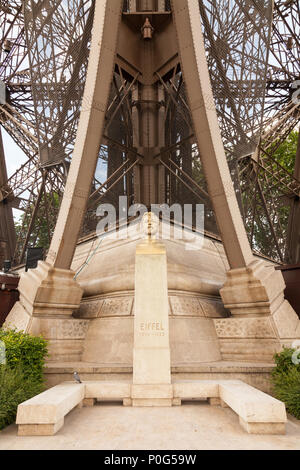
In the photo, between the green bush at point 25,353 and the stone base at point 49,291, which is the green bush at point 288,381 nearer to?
the green bush at point 25,353

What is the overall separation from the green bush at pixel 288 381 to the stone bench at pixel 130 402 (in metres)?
0.64

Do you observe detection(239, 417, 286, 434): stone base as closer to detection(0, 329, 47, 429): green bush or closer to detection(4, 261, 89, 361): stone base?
detection(0, 329, 47, 429): green bush

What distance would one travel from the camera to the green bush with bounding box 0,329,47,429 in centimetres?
466

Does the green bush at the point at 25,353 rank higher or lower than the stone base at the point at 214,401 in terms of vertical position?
higher

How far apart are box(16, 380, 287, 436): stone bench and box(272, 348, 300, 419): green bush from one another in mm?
638

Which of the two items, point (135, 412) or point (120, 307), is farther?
point (120, 307)

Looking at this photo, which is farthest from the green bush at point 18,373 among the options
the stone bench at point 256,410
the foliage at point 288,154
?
the foliage at point 288,154

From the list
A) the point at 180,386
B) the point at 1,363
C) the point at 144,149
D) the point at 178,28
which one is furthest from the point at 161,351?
the point at 144,149

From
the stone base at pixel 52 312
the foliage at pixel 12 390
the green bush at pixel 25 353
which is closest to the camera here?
the foliage at pixel 12 390

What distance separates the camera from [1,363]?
5422mm

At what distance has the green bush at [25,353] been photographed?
18.6 ft

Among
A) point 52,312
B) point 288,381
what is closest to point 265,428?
point 288,381
